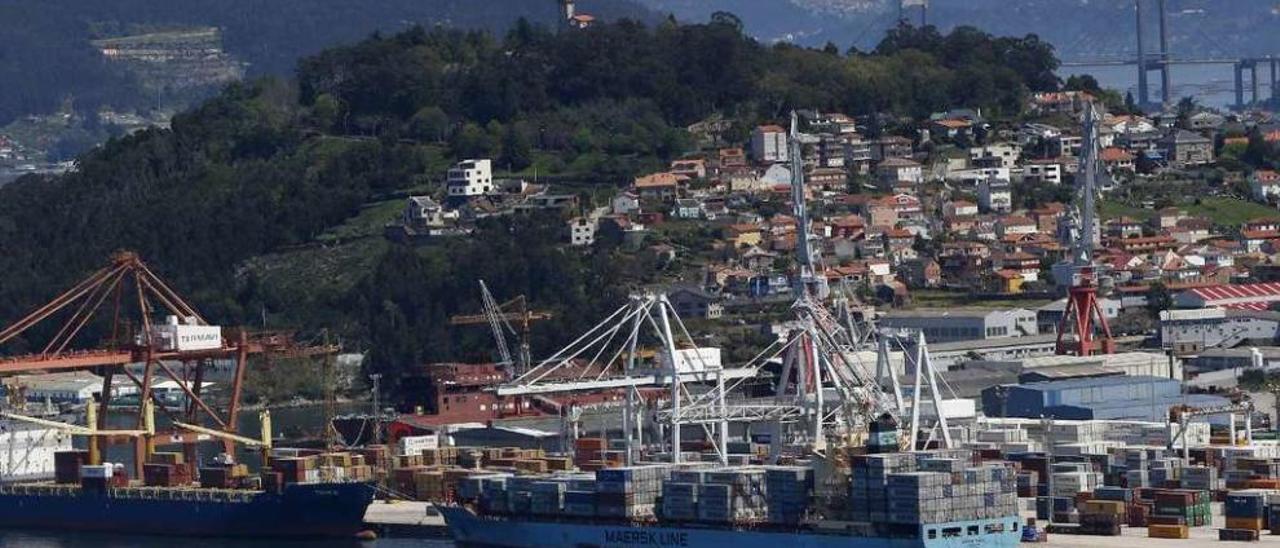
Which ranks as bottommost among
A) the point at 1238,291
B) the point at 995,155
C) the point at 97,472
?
the point at 97,472

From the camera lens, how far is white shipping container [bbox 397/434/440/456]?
62.9m

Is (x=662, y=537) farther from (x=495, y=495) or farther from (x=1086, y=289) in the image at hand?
(x=1086, y=289)

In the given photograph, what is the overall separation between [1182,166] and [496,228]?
Answer: 21458mm

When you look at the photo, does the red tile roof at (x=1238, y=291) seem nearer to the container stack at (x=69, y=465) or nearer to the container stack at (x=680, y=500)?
the container stack at (x=69, y=465)

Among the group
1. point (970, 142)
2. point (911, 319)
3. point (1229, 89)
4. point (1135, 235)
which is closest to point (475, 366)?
point (911, 319)

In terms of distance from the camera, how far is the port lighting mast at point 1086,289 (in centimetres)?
7488

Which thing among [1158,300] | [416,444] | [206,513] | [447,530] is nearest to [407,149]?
[1158,300]

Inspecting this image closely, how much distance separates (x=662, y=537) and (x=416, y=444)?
1403cm

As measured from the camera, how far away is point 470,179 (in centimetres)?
10100

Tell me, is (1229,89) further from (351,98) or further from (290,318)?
(290,318)

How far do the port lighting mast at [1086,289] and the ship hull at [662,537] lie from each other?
2287 centimetres

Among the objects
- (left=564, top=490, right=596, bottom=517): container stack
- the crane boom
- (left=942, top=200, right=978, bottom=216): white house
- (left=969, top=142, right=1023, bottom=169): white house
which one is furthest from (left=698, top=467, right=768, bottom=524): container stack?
(left=969, top=142, right=1023, bottom=169): white house

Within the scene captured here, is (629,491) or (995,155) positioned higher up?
(995,155)

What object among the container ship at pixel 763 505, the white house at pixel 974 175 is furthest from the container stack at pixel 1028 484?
the white house at pixel 974 175
